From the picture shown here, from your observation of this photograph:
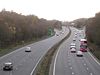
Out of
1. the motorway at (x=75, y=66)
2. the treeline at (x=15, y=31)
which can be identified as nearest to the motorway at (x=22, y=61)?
the motorway at (x=75, y=66)

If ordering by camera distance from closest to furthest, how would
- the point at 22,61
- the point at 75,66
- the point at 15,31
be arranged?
the point at 75,66
the point at 22,61
the point at 15,31

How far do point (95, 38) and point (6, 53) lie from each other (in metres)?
36.5

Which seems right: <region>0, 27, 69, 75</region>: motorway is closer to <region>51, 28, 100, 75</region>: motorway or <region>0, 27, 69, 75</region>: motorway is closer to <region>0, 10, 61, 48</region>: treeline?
<region>51, 28, 100, 75</region>: motorway

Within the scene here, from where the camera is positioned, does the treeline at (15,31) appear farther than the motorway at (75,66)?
Yes

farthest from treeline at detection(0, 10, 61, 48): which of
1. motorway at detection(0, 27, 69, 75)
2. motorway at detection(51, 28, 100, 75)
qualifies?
motorway at detection(51, 28, 100, 75)

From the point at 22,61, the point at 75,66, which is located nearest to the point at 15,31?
the point at 22,61

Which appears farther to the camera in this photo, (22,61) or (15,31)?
(15,31)

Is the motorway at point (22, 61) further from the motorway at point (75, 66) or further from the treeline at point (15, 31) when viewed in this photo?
the treeline at point (15, 31)

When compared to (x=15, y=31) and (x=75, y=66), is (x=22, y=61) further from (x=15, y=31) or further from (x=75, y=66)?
(x=15, y=31)

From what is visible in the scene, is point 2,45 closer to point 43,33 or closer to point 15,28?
point 15,28

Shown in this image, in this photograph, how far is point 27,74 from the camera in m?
40.1

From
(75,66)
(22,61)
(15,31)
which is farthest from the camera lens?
(15,31)

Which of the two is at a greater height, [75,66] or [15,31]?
[75,66]

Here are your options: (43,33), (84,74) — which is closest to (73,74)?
(84,74)
